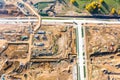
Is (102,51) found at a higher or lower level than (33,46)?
lower

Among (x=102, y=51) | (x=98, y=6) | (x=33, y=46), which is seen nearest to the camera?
(x=102, y=51)

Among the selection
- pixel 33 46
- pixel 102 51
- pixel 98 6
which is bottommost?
pixel 102 51

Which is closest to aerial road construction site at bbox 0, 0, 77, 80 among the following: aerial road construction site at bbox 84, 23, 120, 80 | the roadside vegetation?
aerial road construction site at bbox 84, 23, 120, 80

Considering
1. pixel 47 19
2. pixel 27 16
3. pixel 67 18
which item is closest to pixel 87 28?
pixel 67 18

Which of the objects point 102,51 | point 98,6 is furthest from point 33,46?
point 98,6

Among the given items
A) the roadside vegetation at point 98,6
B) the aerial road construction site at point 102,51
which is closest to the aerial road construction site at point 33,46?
the aerial road construction site at point 102,51

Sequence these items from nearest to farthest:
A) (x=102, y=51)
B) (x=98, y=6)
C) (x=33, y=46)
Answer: (x=102, y=51) < (x=33, y=46) < (x=98, y=6)

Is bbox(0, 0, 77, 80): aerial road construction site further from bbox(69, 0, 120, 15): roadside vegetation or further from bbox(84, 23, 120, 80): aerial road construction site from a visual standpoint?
bbox(69, 0, 120, 15): roadside vegetation

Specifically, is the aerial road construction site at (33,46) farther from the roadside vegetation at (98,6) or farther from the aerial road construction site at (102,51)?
the roadside vegetation at (98,6)

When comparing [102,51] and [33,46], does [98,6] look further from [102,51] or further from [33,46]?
[33,46]

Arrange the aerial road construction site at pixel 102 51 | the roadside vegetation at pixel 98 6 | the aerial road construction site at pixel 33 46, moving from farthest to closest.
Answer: the roadside vegetation at pixel 98 6 → the aerial road construction site at pixel 102 51 → the aerial road construction site at pixel 33 46

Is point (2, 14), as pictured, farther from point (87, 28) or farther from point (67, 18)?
point (87, 28)
